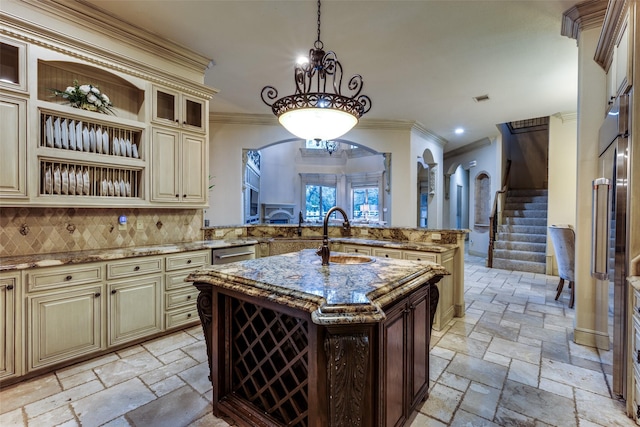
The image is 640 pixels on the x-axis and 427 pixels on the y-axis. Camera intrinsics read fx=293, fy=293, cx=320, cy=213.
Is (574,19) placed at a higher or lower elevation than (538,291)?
higher

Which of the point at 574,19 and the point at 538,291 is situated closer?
the point at 574,19

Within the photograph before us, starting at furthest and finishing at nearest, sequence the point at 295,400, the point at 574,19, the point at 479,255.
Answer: the point at 479,255 < the point at 574,19 < the point at 295,400

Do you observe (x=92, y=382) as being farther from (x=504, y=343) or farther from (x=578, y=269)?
(x=578, y=269)

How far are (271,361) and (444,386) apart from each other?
138cm

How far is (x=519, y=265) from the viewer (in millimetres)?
6074

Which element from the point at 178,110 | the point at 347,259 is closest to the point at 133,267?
the point at 178,110

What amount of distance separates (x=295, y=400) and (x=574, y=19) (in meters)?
3.79

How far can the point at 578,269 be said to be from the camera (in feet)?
9.10

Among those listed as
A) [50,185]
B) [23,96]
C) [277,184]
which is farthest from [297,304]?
[277,184]

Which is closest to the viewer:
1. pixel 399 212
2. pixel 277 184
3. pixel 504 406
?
pixel 504 406

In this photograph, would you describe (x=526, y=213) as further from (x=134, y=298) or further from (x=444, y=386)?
(x=134, y=298)

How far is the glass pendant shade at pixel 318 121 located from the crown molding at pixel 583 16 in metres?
2.31

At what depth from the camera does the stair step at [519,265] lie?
19.2 feet

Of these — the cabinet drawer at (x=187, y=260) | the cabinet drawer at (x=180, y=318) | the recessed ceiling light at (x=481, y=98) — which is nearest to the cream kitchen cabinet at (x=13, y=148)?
the cabinet drawer at (x=187, y=260)
